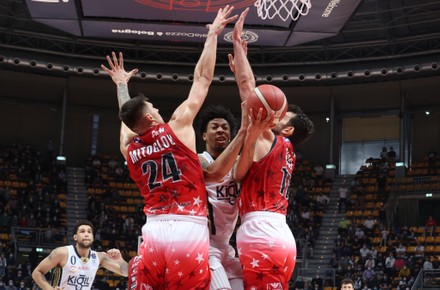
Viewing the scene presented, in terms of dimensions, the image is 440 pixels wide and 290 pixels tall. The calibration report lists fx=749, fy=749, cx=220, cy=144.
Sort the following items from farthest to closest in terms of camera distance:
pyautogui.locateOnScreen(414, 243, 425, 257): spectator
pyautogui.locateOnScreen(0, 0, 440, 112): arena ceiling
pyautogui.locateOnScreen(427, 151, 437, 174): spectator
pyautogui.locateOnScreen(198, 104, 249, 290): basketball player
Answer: pyautogui.locateOnScreen(427, 151, 437, 174): spectator < pyautogui.locateOnScreen(0, 0, 440, 112): arena ceiling < pyautogui.locateOnScreen(414, 243, 425, 257): spectator < pyautogui.locateOnScreen(198, 104, 249, 290): basketball player

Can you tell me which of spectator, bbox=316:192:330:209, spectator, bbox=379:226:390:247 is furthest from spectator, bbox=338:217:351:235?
spectator, bbox=316:192:330:209

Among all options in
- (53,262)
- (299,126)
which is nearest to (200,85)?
(299,126)

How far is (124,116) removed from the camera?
6.43 m

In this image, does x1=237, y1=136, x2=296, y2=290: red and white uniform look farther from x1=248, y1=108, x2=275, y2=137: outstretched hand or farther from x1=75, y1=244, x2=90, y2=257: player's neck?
x1=75, y1=244, x2=90, y2=257: player's neck

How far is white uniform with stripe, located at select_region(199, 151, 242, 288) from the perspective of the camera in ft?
21.7

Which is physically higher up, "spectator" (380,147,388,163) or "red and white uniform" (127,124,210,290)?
"spectator" (380,147,388,163)

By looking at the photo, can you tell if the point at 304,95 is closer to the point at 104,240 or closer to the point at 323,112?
the point at 323,112

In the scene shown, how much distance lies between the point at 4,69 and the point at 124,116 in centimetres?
2746

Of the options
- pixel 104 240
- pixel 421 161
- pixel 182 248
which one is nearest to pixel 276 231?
pixel 182 248

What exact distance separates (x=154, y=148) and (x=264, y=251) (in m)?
1.26

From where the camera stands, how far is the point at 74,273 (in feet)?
35.3

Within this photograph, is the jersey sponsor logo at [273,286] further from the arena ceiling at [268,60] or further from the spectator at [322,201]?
the spectator at [322,201]

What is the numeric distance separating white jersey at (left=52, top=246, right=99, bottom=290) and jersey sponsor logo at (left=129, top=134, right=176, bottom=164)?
4.80 meters

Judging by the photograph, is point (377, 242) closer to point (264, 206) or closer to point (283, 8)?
point (283, 8)
